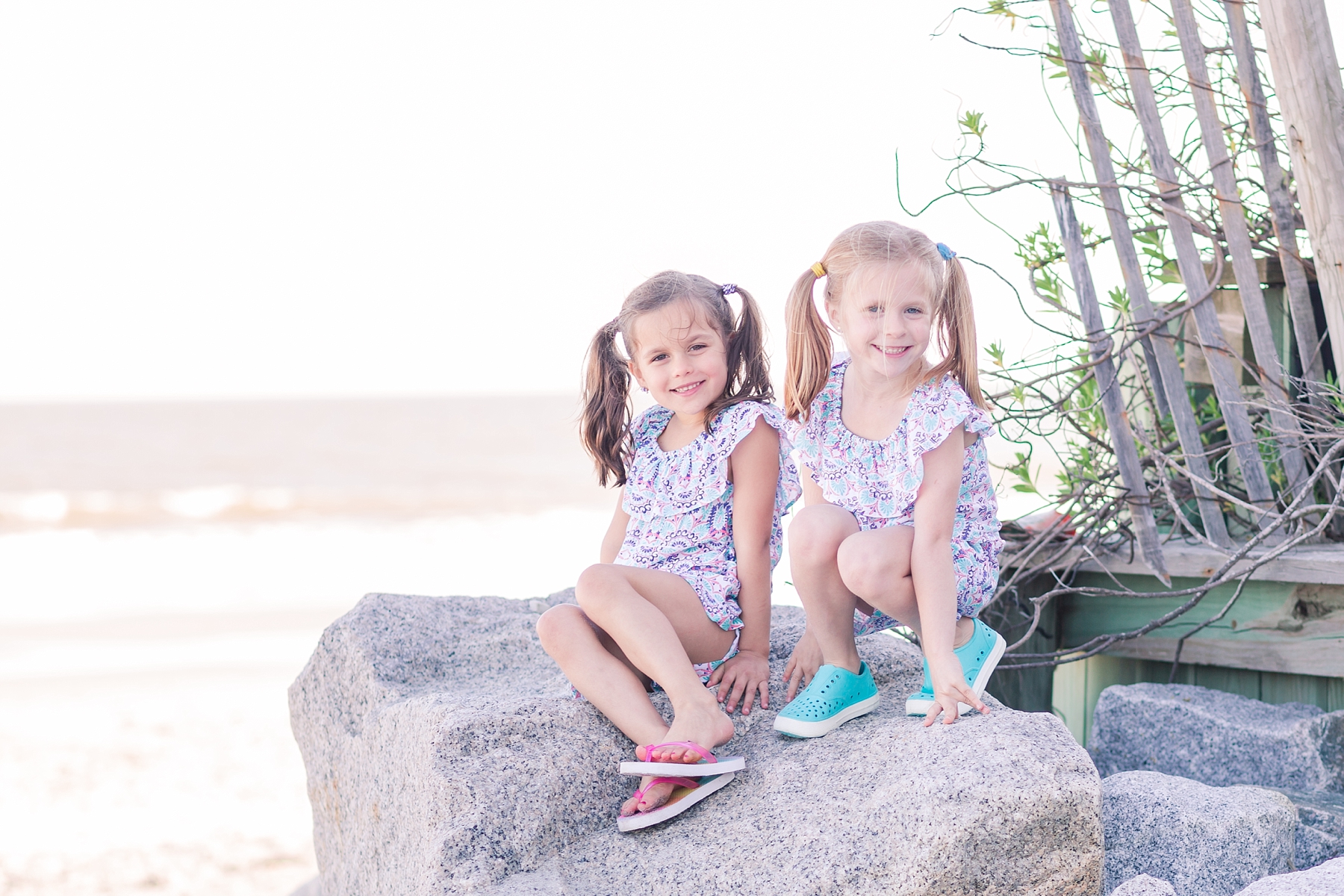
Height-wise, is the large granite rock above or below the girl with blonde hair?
below

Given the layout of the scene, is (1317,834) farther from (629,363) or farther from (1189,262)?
(629,363)

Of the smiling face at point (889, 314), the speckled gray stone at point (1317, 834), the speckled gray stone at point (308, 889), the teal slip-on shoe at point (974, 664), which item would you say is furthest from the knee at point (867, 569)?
the speckled gray stone at point (308, 889)

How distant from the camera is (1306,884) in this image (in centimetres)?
154

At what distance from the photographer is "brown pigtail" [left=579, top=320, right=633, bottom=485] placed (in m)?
2.49

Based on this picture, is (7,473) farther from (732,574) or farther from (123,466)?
(732,574)

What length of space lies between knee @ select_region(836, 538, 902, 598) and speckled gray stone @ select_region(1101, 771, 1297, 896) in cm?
58

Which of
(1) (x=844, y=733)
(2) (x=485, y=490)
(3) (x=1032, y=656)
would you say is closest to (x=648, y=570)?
(1) (x=844, y=733)

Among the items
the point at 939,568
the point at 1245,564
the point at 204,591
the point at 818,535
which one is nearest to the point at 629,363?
the point at 818,535

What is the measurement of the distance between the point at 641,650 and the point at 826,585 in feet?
1.32

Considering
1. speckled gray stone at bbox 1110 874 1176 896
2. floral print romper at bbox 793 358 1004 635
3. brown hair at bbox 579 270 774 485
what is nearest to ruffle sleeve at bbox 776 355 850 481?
floral print romper at bbox 793 358 1004 635

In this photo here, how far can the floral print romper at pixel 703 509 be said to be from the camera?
2.29 m

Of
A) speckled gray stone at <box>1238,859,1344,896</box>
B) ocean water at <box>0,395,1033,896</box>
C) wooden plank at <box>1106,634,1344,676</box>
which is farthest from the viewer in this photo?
ocean water at <box>0,395,1033,896</box>

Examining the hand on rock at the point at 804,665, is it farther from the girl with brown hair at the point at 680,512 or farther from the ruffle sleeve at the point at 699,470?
the ruffle sleeve at the point at 699,470

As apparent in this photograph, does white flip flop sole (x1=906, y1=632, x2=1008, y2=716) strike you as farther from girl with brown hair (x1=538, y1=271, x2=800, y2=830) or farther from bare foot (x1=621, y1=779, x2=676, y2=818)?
bare foot (x1=621, y1=779, x2=676, y2=818)
